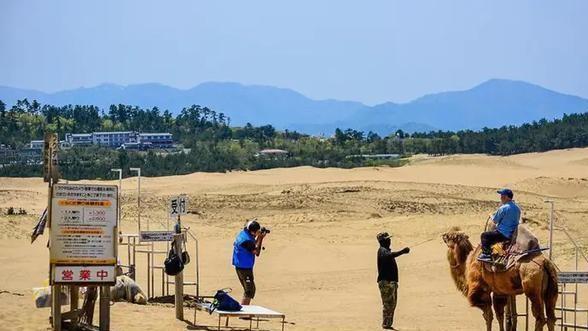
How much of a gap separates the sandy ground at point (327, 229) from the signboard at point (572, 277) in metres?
2.35

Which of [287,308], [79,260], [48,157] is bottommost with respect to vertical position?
[287,308]

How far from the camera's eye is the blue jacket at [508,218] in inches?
542

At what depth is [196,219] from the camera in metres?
33.1

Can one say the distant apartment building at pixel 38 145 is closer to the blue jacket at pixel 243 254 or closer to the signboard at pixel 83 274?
the blue jacket at pixel 243 254

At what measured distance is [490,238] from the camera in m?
13.9

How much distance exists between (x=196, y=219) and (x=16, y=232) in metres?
6.24

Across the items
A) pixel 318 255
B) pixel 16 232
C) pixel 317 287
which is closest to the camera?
pixel 317 287

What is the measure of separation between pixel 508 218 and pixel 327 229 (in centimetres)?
1653

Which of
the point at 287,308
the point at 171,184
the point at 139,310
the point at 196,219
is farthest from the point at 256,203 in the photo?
the point at 139,310

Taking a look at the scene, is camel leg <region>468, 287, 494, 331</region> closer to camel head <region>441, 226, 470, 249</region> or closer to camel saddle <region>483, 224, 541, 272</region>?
camel saddle <region>483, 224, 541, 272</region>

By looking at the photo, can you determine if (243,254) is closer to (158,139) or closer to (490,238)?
(490,238)

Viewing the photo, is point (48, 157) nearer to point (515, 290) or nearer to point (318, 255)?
point (515, 290)

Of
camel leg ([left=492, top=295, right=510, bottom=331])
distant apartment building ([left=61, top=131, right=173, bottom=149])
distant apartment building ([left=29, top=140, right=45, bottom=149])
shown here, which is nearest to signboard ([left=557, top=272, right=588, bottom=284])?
camel leg ([left=492, top=295, right=510, bottom=331])

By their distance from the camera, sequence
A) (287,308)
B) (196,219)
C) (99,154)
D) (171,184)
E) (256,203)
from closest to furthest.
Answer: (287,308)
(196,219)
(256,203)
(171,184)
(99,154)
